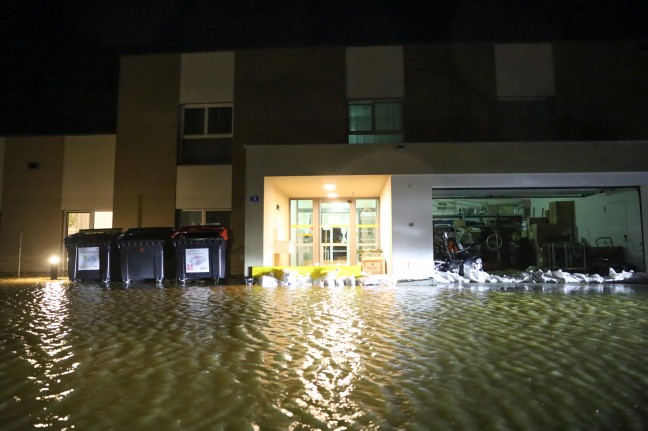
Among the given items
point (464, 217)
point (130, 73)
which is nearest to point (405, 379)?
point (464, 217)

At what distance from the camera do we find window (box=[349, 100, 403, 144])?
15555 millimetres

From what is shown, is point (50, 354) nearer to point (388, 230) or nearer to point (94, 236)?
point (94, 236)

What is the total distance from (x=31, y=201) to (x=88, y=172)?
2215 mm

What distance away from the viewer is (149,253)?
38.8ft

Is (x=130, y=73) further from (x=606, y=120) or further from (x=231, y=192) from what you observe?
(x=606, y=120)

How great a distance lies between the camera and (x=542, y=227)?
1461 centimetres

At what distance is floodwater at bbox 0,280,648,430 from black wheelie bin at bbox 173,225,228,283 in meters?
4.81

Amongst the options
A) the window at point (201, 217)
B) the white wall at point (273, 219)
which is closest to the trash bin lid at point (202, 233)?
the white wall at point (273, 219)

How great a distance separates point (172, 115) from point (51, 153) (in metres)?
4.32

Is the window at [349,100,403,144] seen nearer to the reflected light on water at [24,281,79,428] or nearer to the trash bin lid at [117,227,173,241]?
the trash bin lid at [117,227,173,241]

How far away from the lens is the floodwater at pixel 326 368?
2533 mm

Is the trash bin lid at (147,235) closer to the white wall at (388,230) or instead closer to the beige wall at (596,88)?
the white wall at (388,230)

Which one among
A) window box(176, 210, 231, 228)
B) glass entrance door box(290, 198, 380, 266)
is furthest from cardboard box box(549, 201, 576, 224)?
window box(176, 210, 231, 228)

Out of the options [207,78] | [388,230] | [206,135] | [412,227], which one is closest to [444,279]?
[412,227]
